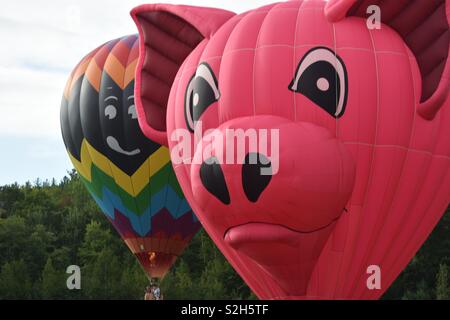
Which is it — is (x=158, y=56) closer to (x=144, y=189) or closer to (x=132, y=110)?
(x=132, y=110)

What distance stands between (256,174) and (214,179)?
465mm

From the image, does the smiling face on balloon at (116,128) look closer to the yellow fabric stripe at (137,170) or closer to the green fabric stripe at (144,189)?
the yellow fabric stripe at (137,170)

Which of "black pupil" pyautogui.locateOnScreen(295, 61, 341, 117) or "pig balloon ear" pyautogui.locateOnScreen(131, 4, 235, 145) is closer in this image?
"black pupil" pyautogui.locateOnScreen(295, 61, 341, 117)

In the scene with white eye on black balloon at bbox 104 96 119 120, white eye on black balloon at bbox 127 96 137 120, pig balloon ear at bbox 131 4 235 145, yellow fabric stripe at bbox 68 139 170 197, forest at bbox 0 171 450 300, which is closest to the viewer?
pig balloon ear at bbox 131 4 235 145

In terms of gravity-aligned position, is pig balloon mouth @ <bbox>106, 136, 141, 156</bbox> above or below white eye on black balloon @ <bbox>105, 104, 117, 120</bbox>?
below

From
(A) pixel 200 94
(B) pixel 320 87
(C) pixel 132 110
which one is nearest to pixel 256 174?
(B) pixel 320 87

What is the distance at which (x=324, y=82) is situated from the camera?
33.0ft

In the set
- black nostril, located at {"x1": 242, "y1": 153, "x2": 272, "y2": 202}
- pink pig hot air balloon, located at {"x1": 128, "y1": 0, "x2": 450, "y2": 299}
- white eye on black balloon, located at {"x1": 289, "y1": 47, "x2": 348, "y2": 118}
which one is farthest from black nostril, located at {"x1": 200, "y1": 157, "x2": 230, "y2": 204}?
white eye on black balloon, located at {"x1": 289, "y1": 47, "x2": 348, "y2": 118}

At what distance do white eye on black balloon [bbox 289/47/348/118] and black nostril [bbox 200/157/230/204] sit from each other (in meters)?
1.12

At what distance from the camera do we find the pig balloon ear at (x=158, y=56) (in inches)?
479

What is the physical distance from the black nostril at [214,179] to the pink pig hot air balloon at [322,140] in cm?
1

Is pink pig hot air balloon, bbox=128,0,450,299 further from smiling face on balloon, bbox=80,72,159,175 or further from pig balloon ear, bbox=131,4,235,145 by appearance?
smiling face on balloon, bbox=80,72,159,175

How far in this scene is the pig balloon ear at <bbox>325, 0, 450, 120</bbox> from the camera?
10.3 metres

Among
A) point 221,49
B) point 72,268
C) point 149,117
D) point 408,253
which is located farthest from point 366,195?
point 72,268
